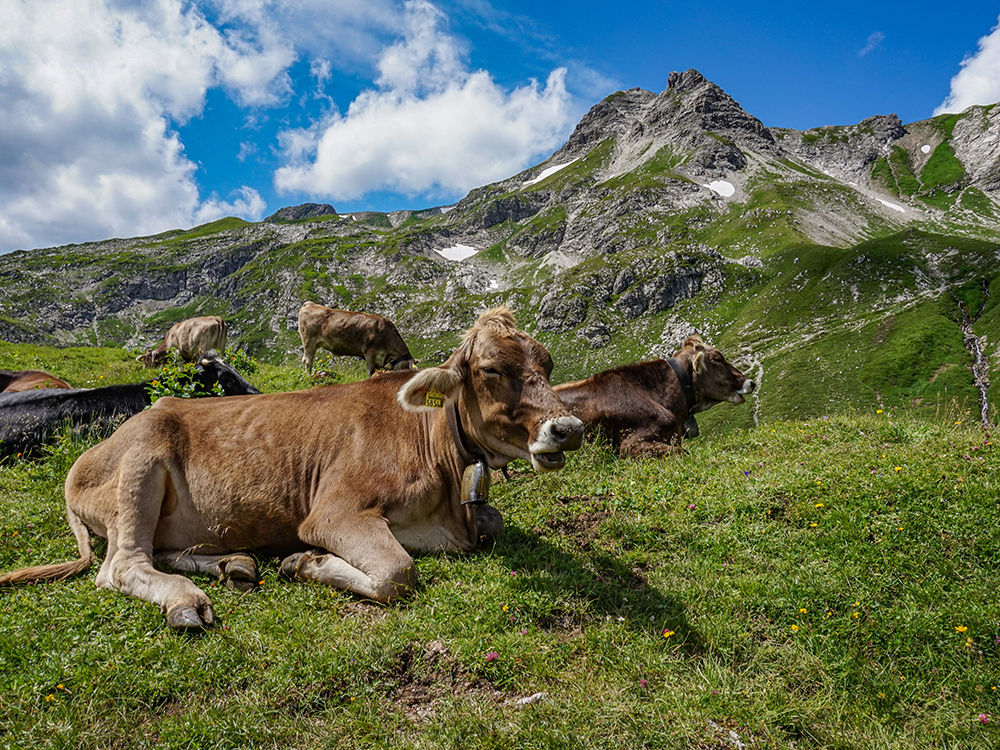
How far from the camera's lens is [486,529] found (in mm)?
6145

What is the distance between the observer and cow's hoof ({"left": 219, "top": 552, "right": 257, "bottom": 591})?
5.21 m

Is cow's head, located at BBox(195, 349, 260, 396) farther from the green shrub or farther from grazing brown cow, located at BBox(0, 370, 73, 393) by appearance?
grazing brown cow, located at BBox(0, 370, 73, 393)

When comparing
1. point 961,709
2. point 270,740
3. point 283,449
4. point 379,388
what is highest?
point 379,388

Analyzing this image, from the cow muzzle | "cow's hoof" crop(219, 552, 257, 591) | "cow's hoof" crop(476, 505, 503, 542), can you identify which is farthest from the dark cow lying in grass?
the cow muzzle

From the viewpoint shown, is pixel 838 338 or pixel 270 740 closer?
pixel 270 740

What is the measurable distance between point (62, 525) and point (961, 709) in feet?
30.5

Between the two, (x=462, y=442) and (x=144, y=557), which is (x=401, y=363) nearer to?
(x=462, y=442)

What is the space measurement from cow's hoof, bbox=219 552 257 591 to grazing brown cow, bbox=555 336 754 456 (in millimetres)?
6895

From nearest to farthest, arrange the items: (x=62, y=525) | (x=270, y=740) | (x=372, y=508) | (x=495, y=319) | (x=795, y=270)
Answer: (x=270, y=740) → (x=372, y=508) → (x=495, y=319) → (x=62, y=525) → (x=795, y=270)

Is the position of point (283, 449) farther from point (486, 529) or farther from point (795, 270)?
point (795, 270)

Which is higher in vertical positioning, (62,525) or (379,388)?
(379,388)

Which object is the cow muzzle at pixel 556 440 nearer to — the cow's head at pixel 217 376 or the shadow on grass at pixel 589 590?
the shadow on grass at pixel 589 590

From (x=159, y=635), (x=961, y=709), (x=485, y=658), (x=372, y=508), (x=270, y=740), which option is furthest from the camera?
(x=372, y=508)

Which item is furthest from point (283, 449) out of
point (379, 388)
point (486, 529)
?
point (486, 529)
